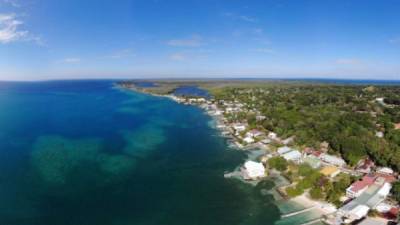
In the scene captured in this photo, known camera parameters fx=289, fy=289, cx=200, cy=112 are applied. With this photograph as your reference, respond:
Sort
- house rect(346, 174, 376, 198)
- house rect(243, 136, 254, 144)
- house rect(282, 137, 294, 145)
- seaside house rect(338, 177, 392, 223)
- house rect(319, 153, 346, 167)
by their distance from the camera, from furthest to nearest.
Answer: house rect(243, 136, 254, 144), house rect(282, 137, 294, 145), house rect(319, 153, 346, 167), house rect(346, 174, 376, 198), seaside house rect(338, 177, 392, 223)

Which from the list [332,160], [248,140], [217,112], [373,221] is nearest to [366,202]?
[373,221]

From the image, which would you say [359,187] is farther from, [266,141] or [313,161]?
[266,141]

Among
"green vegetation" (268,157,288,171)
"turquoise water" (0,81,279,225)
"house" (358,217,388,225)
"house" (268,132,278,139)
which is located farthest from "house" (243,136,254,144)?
"house" (358,217,388,225)

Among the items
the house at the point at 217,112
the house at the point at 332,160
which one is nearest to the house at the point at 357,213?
the house at the point at 332,160

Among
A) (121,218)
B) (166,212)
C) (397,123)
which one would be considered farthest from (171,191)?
(397,123)

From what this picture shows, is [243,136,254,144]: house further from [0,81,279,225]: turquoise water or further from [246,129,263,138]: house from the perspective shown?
[0,81,279,225]: turquoise water

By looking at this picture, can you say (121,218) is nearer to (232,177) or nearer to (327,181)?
(232,177)
